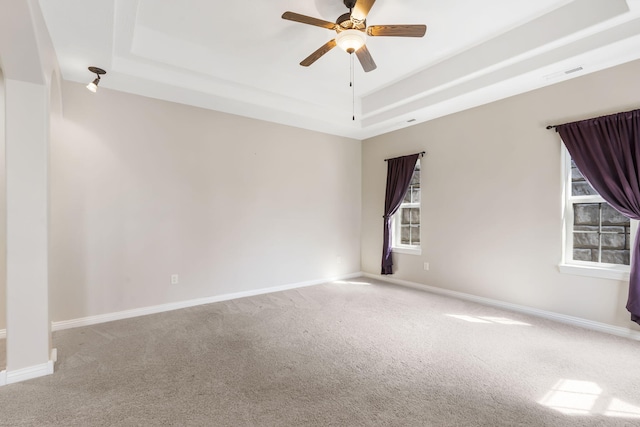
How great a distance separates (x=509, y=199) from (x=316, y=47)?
3.01m

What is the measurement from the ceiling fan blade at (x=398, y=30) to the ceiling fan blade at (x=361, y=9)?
13 cm

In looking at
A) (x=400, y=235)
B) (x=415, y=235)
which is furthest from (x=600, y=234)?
(x=400, y=235)

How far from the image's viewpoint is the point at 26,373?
215cm

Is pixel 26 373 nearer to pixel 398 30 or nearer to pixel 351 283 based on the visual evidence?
pixel 398 30

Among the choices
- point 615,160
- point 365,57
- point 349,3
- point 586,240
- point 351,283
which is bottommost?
point 351,283

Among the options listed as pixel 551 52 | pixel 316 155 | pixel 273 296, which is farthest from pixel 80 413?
pixel 551 52

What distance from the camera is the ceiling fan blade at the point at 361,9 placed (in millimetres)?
2109

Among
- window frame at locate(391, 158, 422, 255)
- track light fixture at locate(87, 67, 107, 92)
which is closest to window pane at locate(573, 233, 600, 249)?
window frame at locate(391, 158, 422, 255)

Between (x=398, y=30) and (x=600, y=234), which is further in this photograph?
(x=600, y=234)

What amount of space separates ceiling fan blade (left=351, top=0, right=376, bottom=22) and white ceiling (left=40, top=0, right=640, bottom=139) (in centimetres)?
52

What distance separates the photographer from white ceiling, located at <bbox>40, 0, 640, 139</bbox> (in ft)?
8.50

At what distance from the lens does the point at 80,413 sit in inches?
70.9

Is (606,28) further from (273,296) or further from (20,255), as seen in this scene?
(20,255)

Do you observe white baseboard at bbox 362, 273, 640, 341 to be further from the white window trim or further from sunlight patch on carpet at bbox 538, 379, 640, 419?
sunlight patch on carpet at bbox 538, 379, 640, 419
